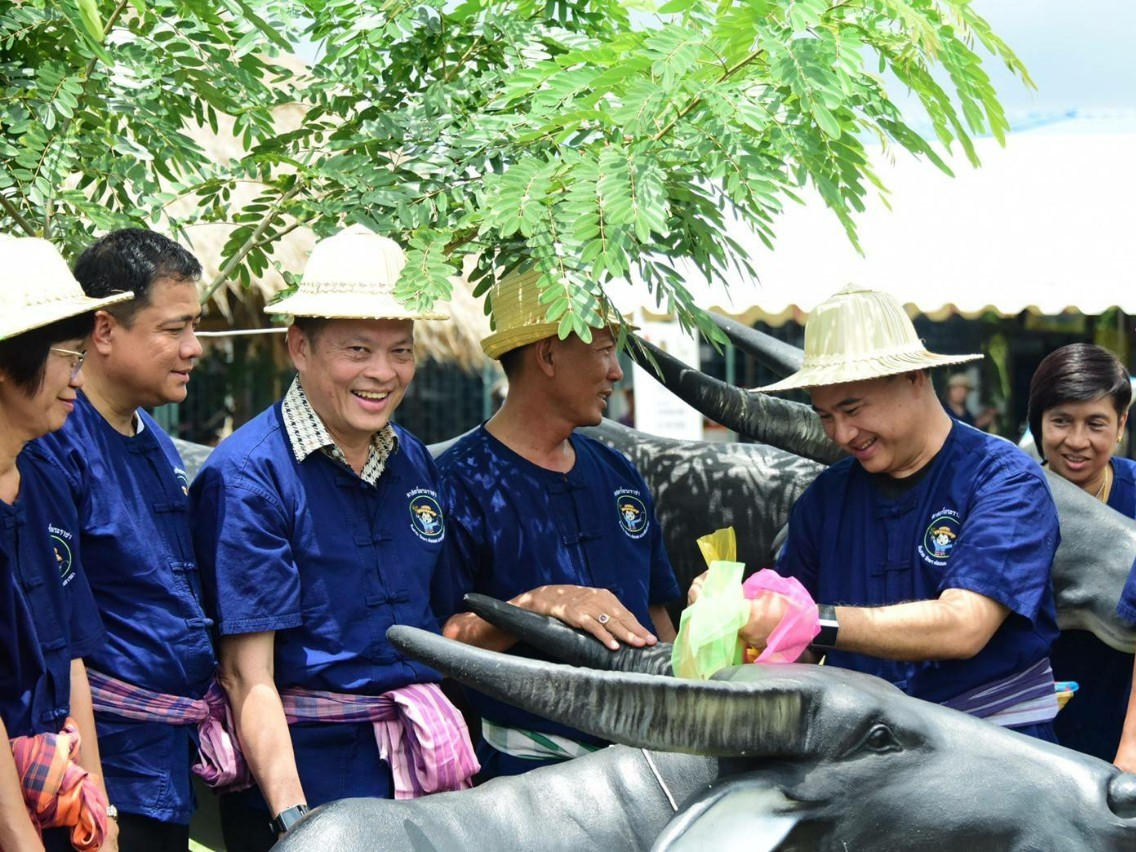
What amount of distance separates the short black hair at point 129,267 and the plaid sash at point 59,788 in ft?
3.04

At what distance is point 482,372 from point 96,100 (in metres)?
9.74

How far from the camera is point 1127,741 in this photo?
10.1 feet

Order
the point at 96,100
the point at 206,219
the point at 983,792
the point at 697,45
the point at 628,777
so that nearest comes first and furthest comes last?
1. the point at 983,792
2. the point at 628,777
3. the point at 697,45
4. the point at 96,100
5. the point at 206,219

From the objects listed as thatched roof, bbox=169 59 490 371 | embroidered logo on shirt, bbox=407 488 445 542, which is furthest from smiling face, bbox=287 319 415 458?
thatched roof, bbox=169 59 490 371

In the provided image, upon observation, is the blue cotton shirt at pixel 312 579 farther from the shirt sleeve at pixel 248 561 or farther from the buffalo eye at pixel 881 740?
the buffalo eye at pixel 881 740

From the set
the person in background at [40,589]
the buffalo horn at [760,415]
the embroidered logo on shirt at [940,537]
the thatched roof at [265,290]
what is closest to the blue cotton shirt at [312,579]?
the person in background at [40,589]

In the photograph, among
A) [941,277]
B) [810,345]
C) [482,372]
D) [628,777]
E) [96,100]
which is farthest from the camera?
[482,372]

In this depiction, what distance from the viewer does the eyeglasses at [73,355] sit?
265 cm

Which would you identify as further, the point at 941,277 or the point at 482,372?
the point at 482,372

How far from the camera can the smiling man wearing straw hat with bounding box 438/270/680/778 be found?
11.2 ft

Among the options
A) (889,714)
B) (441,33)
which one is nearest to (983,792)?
(889,714)

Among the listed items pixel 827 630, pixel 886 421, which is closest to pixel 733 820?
pixel 827 630

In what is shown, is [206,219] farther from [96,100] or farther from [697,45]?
[697,45]

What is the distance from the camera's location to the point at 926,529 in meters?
3.09
